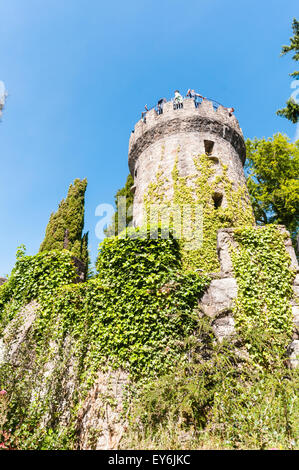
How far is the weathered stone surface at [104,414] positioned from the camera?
3998 millimetres

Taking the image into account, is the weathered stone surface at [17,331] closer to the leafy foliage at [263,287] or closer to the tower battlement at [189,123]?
the leafy foliage at [263,287]

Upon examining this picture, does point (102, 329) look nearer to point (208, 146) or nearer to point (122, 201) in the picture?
point (208, 146)

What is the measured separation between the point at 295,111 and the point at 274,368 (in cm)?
907

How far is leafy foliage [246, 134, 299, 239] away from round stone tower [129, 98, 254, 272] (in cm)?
684

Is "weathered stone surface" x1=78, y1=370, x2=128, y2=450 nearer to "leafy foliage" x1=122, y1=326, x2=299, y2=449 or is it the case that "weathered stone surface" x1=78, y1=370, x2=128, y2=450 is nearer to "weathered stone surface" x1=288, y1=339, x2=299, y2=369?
"leafy foliage" x1=122, y1=326, x2=299, y2=449

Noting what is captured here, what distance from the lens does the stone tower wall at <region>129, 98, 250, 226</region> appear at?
9023mm

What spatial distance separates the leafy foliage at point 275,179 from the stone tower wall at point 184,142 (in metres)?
6.88

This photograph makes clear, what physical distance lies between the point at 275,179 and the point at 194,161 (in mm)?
10177

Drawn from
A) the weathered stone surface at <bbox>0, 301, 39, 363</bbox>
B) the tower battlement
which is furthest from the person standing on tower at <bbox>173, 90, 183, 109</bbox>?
the weathered stone surface at <bbox>0, 301, 39, 363</bbox>

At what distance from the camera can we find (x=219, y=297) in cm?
507

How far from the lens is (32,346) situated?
199 inches

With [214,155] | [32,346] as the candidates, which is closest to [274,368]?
[32,346]

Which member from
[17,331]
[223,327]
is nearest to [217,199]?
[223,327]

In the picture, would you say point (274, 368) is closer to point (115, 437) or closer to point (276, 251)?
point (276, 251)
